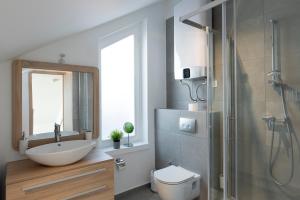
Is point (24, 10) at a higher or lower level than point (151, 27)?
lower

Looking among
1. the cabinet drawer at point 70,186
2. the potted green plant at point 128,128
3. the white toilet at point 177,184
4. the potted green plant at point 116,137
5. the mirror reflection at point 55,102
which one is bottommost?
the white toilet at point 177,184

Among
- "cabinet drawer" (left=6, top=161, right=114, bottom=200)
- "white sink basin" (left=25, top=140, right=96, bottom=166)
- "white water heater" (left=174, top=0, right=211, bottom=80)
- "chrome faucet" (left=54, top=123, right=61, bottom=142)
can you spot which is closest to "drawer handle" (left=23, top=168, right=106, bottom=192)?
"cabinet drawer" (left=6, top=161, right=114, bottom=200)

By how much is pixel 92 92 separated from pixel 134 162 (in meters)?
1.08

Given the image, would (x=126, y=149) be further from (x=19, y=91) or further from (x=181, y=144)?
(x=19, y=91)

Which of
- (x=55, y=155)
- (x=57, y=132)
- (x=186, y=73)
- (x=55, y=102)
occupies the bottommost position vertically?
(x=55, y=155)

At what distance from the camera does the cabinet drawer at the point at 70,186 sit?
148cm

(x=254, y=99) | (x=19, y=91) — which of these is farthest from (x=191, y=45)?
(x=19, y=91)

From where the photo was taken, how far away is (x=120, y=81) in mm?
2816

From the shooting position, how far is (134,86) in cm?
290

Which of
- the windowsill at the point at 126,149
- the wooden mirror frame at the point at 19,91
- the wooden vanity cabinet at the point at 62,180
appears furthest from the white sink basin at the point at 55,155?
the windowsill at the point at 126,149

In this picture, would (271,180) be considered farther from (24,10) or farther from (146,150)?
(24,10)

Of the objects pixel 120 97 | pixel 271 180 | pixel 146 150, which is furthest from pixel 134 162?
pixel 271 180

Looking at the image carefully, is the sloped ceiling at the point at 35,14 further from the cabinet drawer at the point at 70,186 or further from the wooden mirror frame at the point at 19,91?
the cabinet drawer at the point at 70,186

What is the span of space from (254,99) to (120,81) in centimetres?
169
